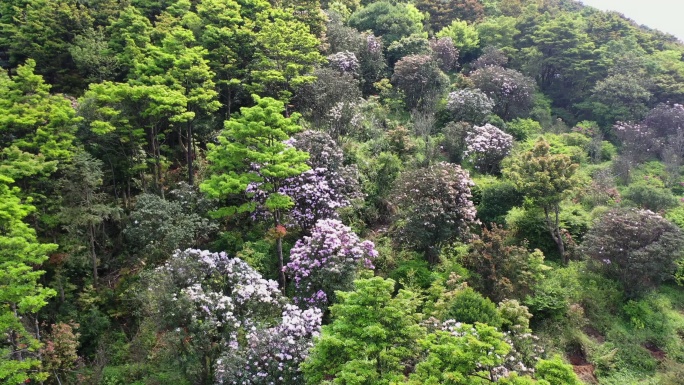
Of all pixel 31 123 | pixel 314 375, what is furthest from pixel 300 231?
pixel 31 123

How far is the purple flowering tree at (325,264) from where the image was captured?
47.2 ft

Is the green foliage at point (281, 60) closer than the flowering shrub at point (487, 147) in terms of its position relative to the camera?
Yes

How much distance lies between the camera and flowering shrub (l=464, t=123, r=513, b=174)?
23625 mm

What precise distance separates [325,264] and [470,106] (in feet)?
53.9

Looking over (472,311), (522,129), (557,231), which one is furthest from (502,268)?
(522,129)

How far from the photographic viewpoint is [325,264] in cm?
1457

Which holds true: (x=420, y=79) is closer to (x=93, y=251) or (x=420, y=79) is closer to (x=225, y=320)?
(x=93, y=251)

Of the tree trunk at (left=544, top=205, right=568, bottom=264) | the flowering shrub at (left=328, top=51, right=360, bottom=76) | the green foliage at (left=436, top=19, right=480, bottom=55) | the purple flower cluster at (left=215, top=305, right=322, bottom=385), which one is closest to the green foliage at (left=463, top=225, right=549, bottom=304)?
the tree trunk at (left=544, top=205, right=568, bottom=264)

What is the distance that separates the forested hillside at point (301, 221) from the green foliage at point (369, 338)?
2.0 inches

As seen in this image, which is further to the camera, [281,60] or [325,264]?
[281,60]

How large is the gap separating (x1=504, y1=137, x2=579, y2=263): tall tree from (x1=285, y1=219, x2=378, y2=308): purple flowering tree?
8.33 m

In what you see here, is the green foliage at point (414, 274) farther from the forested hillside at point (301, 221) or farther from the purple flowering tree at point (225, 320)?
the purple flowering tree at point (225, 320)

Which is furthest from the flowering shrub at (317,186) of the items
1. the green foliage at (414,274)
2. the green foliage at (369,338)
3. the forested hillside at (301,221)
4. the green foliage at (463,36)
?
the green foliage at (463,36)

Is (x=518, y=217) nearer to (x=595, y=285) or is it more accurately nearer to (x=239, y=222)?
(x=595, y=285)
